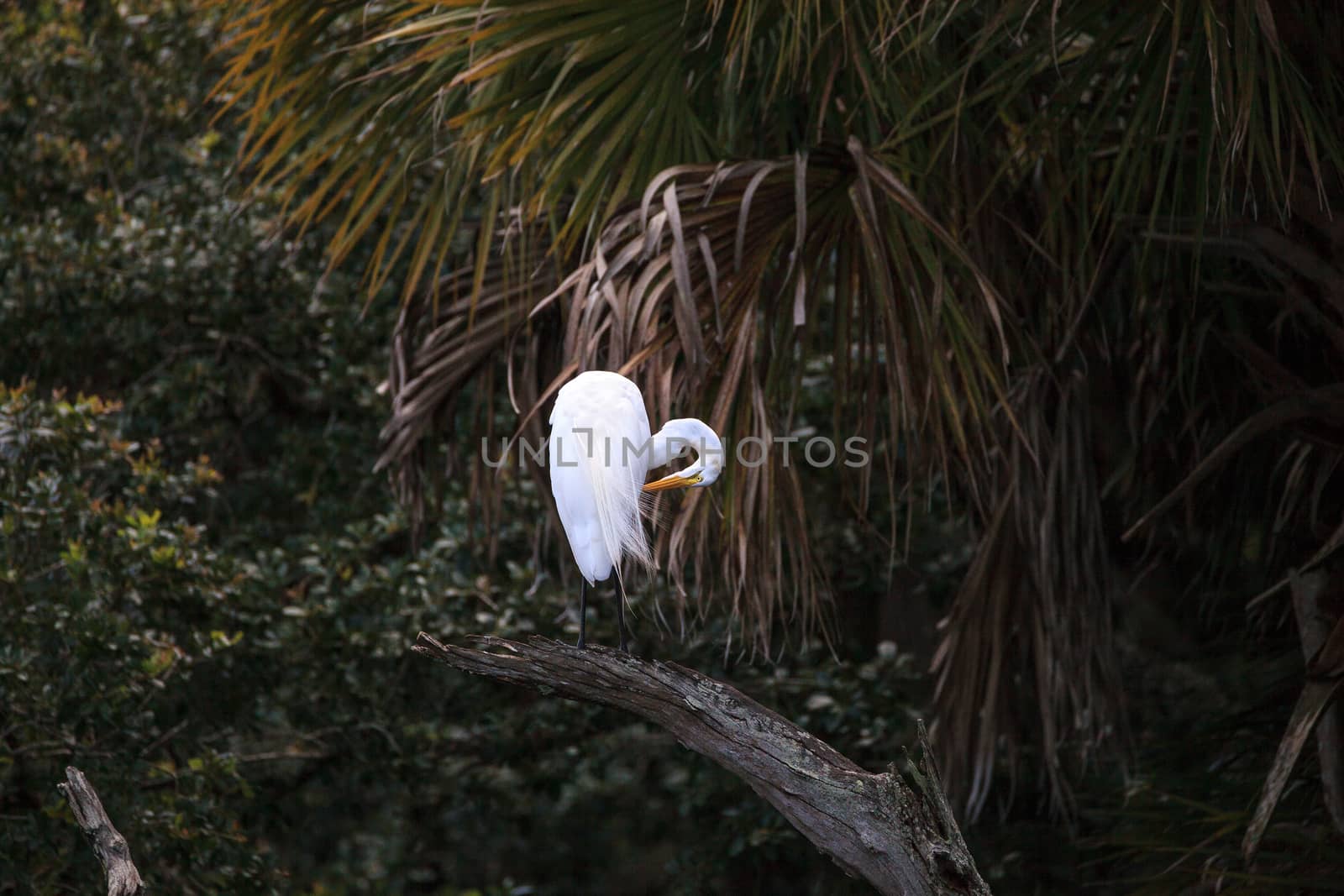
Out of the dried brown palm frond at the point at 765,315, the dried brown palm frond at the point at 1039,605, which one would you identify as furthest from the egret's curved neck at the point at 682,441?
the dried brown palm frond at the point at 1039,605

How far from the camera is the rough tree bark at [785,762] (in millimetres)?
1764

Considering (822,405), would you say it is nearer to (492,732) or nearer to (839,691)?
(839,691)

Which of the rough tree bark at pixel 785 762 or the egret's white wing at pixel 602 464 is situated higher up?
the egret's white wing at pixel 602 464

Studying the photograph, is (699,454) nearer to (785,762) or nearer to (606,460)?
(606,460)

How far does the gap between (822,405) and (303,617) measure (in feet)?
5.66

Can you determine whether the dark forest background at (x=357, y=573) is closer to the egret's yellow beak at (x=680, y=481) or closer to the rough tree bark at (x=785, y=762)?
the egret's yellow beak at (x=680, y=481)

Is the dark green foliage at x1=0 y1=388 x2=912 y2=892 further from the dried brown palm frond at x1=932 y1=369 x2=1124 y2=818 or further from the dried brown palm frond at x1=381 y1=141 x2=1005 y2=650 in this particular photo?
the dried brown palm frond at x1=381 y1=141 x2=1005 y2=650

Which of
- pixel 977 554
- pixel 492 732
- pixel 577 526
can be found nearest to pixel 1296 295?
pixel 977 554

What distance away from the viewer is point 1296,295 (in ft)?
9.41

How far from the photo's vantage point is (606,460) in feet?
7.61

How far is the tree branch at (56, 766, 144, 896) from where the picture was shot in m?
1.94

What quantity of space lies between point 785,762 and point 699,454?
60 cm

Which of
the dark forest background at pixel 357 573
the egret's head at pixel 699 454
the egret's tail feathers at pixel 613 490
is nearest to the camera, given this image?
the egret's head at pixel 699 454

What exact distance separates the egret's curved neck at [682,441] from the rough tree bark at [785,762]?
1.26 ft
